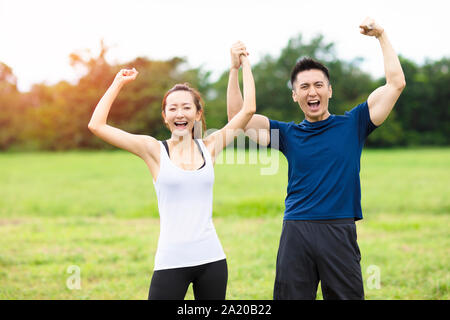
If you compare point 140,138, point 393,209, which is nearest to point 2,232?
point 140,138

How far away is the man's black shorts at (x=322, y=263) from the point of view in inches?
105

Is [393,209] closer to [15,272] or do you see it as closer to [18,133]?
[15,272]

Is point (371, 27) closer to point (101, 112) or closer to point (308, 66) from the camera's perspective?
point (308, 66)

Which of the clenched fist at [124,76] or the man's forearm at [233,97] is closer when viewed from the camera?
the clenched fist at [124,76]

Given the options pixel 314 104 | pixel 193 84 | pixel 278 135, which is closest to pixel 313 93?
pixel 314 104

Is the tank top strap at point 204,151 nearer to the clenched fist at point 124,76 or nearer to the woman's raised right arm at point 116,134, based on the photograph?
the woman's raised right arm at point 116,134

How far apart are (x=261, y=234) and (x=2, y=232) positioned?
4882 mm

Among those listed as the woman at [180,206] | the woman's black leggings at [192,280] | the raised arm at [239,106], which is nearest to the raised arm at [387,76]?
the raised arm at [239,106]

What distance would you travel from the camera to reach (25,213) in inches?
425

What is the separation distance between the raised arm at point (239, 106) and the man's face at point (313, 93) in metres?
0.27

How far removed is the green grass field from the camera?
529 centimetres

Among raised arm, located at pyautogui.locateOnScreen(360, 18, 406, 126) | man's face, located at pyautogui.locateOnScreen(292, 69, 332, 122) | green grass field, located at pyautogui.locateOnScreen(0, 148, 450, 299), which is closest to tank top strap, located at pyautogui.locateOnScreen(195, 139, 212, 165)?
man's face, located at pyautogui.locateOnScreen(292, 69, 332, 122)

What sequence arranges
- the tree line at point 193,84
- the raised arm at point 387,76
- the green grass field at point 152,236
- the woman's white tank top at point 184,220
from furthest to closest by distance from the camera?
the tree line at point 193,84 → the green grass field at point 152,236 → the raised arm at point 387,76 → the woman's white tank top at point 184,220

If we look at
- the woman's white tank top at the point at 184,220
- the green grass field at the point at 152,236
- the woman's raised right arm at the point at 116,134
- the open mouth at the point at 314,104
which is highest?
the open mouth at the point at 314,104
